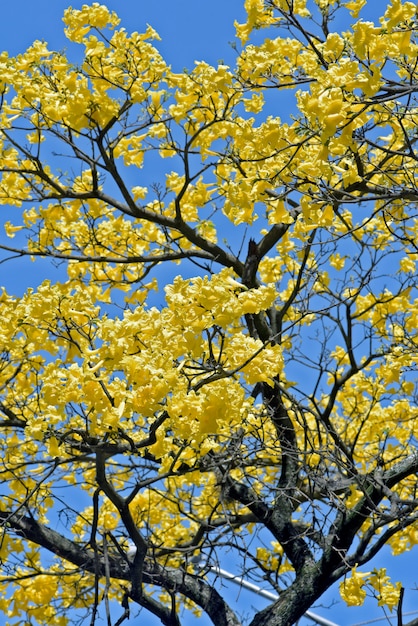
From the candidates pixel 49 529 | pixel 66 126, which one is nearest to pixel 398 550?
pixel 49 529

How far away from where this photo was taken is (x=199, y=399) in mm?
3098

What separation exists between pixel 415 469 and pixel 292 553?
1163mm

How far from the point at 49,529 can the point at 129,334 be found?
2677 mm

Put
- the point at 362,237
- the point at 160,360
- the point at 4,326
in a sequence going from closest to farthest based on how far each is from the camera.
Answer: the point at 160,360
the point at 4,326
the point at 362,237

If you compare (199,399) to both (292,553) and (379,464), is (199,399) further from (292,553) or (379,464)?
(292,553)

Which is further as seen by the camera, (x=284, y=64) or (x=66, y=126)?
(x=284, y=64)

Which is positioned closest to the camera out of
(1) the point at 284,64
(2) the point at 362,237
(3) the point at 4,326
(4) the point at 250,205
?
(4) the point at 250,205

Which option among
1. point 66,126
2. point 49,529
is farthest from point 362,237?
point 49,529

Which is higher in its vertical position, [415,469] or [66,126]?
[66,126]

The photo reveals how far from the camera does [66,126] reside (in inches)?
195

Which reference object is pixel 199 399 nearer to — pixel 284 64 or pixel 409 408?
pixel 284 64

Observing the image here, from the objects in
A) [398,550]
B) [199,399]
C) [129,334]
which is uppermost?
[398,550]

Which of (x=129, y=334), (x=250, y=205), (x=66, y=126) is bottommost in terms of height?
(x=129, y=334)

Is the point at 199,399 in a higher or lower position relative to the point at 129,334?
lower
